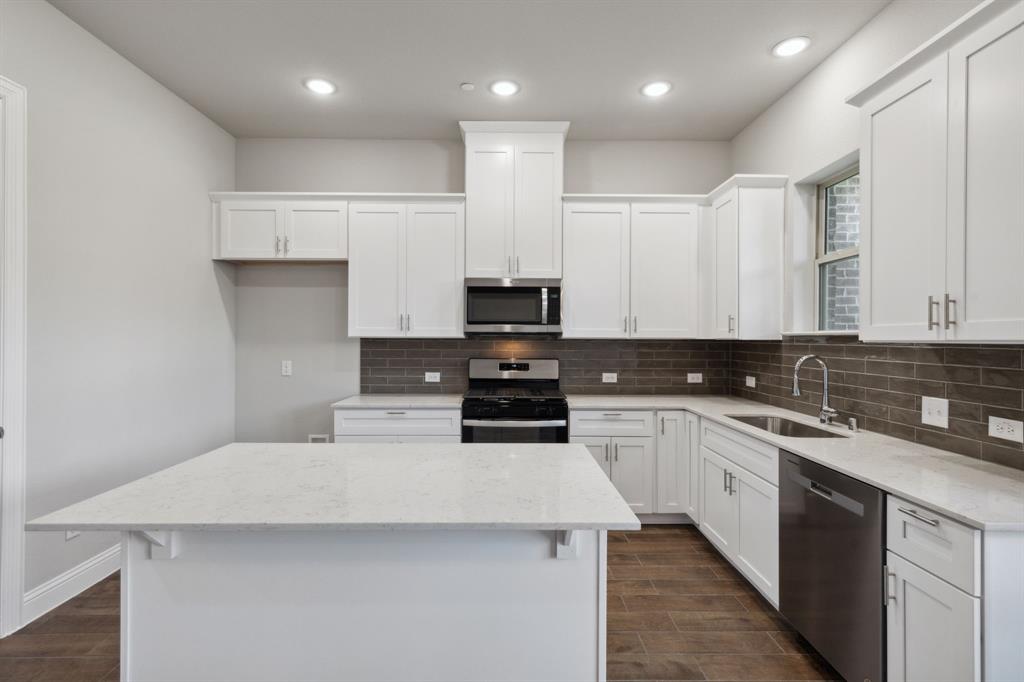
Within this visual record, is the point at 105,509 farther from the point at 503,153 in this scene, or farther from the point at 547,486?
the point at 503,153

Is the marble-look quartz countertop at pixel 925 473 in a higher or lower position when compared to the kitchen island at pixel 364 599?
higher

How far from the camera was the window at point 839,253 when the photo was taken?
2688mm

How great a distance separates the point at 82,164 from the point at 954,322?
3.82 metres

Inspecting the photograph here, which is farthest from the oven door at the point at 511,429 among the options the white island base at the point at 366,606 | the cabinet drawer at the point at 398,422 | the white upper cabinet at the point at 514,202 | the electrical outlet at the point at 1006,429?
the electrical outlet at the point at 1006,429

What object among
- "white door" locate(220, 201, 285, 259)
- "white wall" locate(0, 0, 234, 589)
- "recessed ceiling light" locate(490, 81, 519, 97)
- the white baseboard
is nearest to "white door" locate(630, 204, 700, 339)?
"recessed ceiling light" locate(490, 81, 519, 97)

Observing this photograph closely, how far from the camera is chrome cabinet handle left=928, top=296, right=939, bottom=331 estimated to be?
1617mm

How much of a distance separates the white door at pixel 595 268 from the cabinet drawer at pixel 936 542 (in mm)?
2191

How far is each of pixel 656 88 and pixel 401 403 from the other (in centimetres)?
264

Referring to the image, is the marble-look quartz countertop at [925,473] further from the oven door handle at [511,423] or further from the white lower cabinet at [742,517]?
the oven door handle at [511,423]

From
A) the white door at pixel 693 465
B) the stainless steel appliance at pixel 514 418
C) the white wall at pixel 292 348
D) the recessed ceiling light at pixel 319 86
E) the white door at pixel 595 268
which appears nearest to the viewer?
the recessed ceiling light at pixel 319 86

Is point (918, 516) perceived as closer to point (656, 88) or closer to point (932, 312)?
point (932, 312)

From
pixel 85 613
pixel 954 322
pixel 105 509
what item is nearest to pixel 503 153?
pixel 954 322

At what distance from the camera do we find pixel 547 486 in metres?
1.52

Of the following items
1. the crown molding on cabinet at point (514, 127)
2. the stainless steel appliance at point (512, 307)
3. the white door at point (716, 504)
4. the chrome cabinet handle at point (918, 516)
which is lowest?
the white door at point (716, 504)
